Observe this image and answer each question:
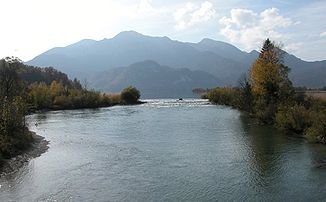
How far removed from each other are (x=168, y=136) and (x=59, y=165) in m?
18.8

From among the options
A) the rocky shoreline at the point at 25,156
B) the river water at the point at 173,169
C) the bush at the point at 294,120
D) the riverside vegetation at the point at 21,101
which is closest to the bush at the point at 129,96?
the riverside vegetation at the point at 21,101

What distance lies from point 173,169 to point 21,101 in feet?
85.1

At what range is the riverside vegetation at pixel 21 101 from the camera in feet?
125

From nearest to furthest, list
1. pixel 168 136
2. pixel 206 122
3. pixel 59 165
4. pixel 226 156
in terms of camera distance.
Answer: pixel 59 165
pixel 226 156
pixel 168 136
pixel 206 122

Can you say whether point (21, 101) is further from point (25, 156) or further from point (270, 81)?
point (270, 81)

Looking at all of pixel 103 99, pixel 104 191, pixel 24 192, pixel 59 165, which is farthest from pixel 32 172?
pixel 103 99

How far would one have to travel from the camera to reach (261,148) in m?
40.7

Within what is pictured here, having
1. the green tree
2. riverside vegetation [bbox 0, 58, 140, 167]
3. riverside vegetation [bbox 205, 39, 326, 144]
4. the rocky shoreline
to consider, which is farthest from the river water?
the green tree

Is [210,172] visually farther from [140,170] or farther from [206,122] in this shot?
[206,122]

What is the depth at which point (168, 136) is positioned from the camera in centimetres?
5022

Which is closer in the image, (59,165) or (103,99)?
(59,165)

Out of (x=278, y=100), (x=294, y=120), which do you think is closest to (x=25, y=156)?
(x=294, y=120)

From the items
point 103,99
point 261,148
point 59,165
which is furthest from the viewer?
point 103,99

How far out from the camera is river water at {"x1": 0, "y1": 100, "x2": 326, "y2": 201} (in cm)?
2527
